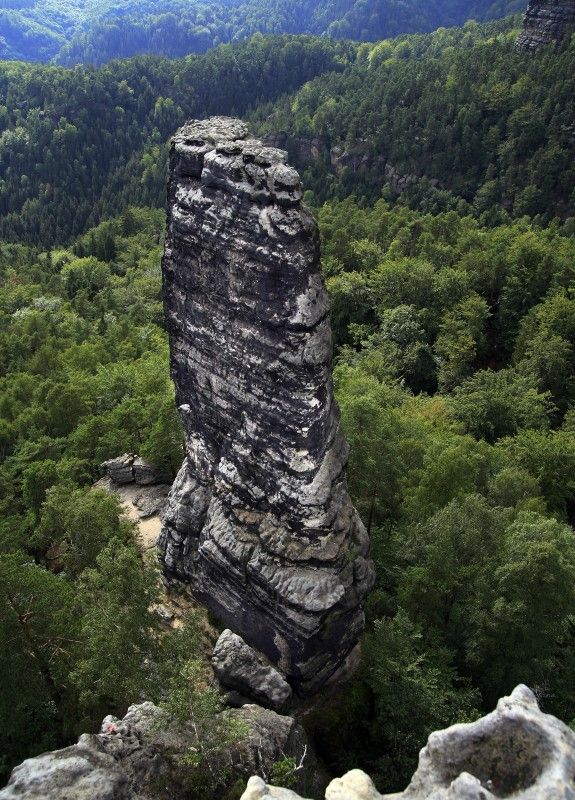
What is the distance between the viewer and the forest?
23.0 meters

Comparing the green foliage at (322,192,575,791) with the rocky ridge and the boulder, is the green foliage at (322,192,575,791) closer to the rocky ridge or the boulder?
the rocky ridge

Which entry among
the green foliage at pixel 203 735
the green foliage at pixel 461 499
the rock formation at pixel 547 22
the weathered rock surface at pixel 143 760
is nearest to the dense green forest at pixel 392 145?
the rock formation at pixel 547 22

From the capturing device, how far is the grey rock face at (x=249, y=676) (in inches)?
942

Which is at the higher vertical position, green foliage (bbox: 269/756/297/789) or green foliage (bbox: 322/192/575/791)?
green foliage (bbox: 269/756/297/789)

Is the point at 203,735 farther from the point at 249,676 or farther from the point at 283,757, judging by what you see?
the point at 249,676

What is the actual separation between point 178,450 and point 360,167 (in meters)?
122

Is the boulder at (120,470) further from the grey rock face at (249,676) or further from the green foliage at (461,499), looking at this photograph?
the grey rock face at (249,676)

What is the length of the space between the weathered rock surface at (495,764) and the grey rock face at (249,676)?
9849 mm

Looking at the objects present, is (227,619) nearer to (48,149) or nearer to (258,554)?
(258,554)

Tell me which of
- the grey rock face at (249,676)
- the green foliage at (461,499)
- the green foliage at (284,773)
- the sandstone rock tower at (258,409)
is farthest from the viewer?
the green foliage at (461,499)

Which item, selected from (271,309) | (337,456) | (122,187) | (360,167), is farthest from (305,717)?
(122,187)

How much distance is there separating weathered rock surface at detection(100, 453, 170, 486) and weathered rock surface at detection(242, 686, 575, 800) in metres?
25.2

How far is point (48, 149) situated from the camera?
7392 inches

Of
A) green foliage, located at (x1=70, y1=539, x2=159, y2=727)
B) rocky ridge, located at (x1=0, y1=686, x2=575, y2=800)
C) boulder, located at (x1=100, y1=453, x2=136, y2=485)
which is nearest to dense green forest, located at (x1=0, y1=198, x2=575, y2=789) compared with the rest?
green foliage, located at (x1=70, y1=539, x2=159, y2=727)
